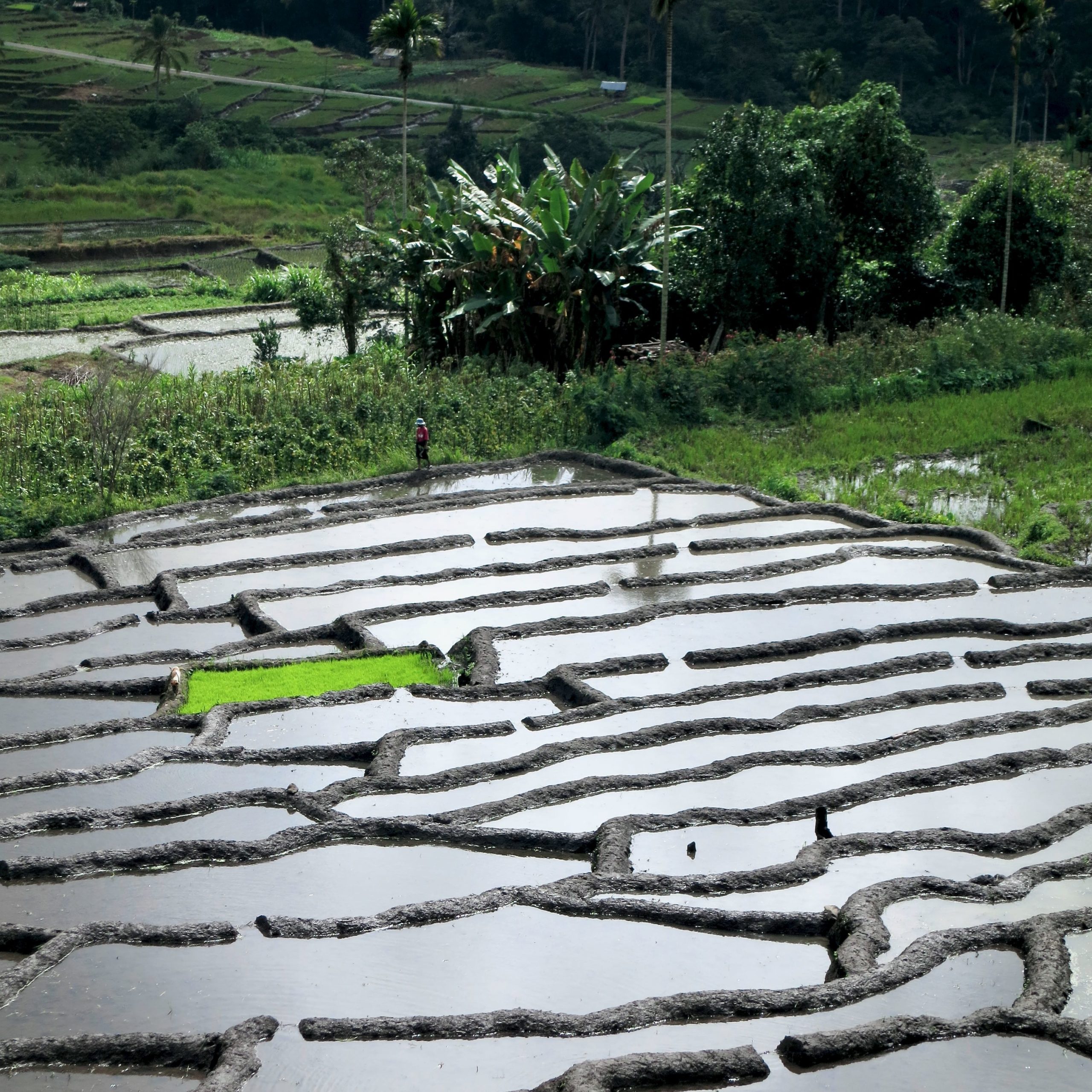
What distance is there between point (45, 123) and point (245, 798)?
4413cm

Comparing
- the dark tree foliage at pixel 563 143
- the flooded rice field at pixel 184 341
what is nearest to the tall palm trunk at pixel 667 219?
the flooded rice field at pixel 184 341

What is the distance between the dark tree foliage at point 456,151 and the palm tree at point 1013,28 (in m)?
24.4

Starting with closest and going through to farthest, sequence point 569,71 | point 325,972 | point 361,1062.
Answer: point 361,1062 < point 325,972 < point 569,71

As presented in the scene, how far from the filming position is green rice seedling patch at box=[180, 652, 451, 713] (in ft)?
31.0

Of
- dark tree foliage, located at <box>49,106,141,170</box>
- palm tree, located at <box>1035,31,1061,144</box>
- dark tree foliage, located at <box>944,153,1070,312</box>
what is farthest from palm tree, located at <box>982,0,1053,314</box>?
dark tree foliage, located at <box>49,106,141,170</box>

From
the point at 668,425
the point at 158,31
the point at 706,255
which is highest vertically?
the point at 158,31

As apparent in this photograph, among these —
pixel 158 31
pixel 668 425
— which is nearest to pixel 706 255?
pixel 668 425

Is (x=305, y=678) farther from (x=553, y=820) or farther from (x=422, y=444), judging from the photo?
(x=422, y=444)

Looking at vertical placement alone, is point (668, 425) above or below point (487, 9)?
below

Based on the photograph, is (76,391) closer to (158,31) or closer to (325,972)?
(325,972)

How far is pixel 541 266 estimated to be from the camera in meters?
18.7

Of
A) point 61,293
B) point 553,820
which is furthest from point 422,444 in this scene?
point 61,293

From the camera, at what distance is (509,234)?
19406mm

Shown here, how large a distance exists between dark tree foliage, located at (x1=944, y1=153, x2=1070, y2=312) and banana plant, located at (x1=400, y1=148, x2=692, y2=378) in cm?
539
